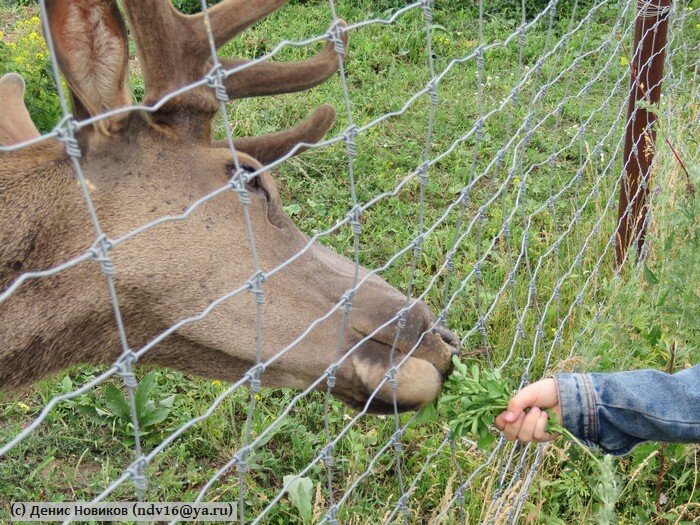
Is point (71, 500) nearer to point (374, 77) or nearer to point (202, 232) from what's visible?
point (202, 232)

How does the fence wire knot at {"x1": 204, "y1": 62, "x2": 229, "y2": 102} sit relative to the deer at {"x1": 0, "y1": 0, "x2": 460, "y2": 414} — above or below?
above

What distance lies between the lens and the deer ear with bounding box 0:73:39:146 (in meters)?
3.40

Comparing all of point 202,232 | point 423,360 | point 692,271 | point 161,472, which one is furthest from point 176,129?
point 692,271

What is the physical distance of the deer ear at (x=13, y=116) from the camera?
3400 millimetres

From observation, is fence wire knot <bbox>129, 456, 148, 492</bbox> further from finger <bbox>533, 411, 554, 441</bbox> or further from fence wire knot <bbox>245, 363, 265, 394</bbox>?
finger <bbox>533, 411, 554, 441</bbox>

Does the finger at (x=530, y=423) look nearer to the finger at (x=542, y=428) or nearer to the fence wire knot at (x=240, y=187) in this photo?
the finger at (x=542, y=428)

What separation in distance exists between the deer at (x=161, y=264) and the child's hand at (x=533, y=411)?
0.37 m

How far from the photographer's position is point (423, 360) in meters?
2.76

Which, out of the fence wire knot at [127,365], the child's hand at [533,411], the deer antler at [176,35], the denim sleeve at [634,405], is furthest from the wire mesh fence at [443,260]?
the denim sleeve at [634,405]

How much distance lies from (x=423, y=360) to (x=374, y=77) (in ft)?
15.9

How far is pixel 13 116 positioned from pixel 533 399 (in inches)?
91.9

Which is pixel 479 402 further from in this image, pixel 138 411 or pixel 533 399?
pixel 138 411

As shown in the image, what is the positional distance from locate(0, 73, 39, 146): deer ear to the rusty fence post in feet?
9.60

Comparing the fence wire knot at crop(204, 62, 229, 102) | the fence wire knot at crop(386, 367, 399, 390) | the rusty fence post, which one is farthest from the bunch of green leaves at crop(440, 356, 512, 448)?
the rusty fence post
